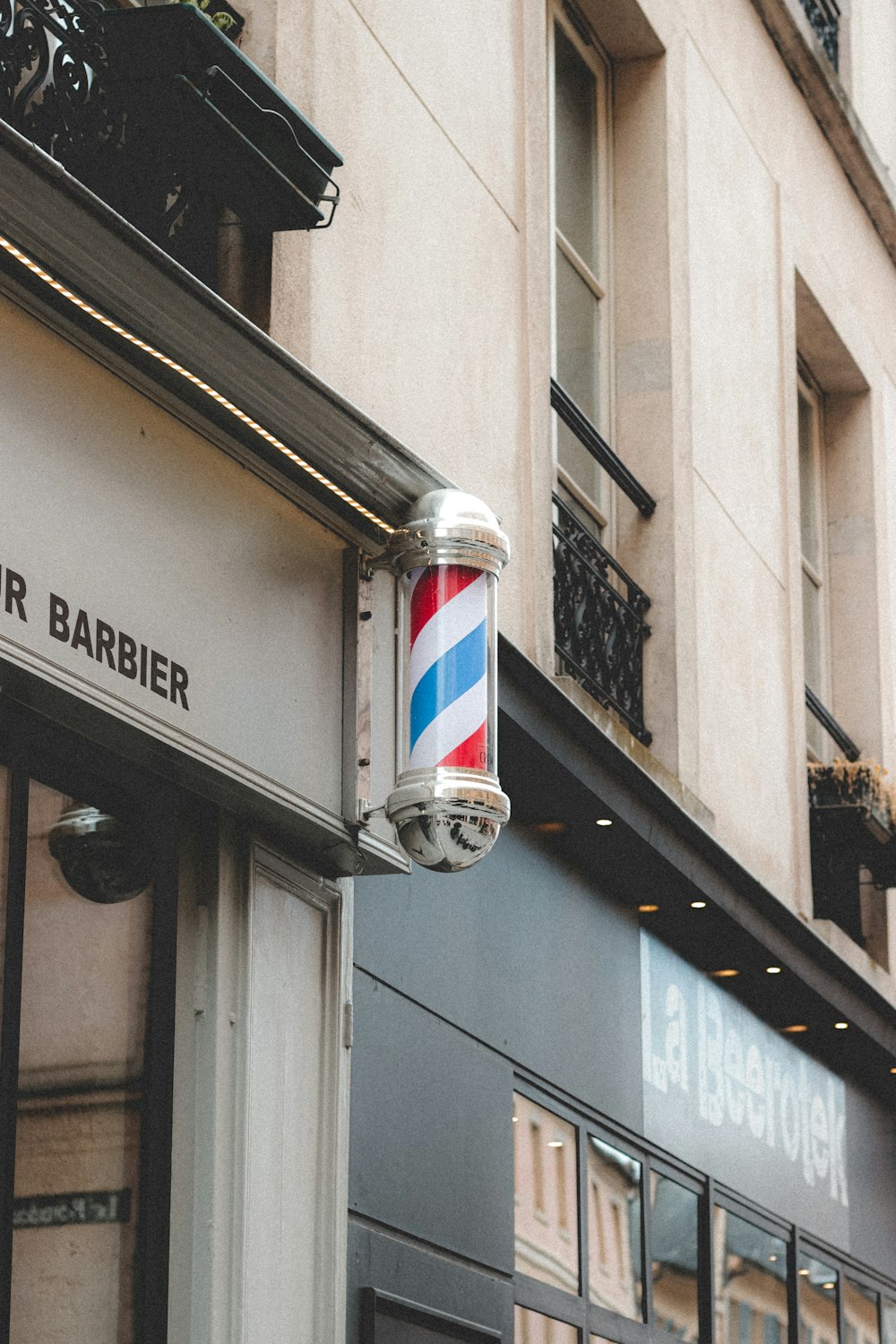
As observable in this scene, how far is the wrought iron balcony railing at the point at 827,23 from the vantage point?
15531 millimetres

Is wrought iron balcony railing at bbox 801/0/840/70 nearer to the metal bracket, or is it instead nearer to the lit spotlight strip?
the metal bracket

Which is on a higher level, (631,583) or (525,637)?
(631,583)

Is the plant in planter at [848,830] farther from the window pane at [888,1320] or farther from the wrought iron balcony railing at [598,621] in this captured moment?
the wrought iron balcony railing at [598,621]

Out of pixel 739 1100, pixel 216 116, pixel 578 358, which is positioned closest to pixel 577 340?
pixel 578 358

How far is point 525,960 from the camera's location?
29.9ft

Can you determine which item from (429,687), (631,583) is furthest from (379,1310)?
(631,583)

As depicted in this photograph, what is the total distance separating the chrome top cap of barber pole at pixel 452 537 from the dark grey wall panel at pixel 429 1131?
1.62 meters

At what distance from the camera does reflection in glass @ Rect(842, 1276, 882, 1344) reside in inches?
503

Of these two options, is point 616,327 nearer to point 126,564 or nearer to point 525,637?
point 525,637

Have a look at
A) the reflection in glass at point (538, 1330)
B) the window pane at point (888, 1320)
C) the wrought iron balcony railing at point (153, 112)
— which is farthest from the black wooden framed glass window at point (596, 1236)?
the wrought iron balcony railing at point (153, 112)

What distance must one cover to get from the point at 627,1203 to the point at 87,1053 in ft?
13.9

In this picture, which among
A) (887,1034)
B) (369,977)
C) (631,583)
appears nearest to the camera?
(369,977)

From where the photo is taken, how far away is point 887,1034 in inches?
520

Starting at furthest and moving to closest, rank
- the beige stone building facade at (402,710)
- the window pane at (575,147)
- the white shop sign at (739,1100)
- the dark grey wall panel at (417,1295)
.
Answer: the window pane at (575,147)
the white shop sign at (739,1100)
the dark grey wall panel at (417,1295)
the beige stone building facade at (402,710)
